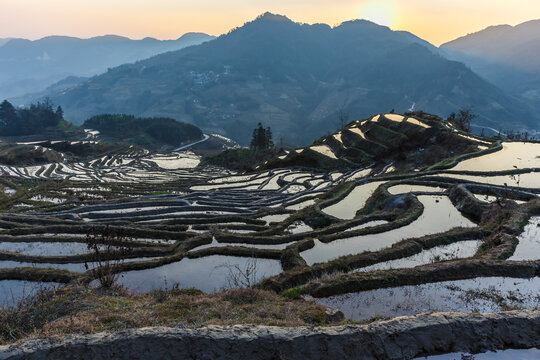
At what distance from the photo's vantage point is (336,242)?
64.3 ft

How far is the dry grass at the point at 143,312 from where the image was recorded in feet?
30.6

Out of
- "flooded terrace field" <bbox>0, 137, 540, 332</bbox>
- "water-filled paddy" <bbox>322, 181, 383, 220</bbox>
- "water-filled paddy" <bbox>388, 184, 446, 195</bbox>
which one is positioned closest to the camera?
"flooded terrace field" <bbox>0, 137, 540, 332</bbox>

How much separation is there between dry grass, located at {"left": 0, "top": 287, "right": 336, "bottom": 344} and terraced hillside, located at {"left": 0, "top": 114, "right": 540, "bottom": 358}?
129 centimetres

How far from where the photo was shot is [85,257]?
18078mm

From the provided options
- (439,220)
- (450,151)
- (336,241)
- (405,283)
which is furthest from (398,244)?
(450,151)

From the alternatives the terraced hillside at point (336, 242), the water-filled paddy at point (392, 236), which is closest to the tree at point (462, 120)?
the terraced hillside at point (336, 242)

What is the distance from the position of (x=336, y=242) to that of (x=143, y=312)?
12.9 metres

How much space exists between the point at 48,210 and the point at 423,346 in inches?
1407

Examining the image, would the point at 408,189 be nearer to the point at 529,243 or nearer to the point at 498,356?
the point at 529,243

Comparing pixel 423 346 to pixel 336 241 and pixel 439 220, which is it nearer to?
pixel 336 241

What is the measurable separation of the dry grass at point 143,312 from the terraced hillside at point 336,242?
50.9 inches

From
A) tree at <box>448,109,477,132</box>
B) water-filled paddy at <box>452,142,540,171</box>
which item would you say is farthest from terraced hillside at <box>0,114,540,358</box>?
tree at <box>448,109,477,132</box>

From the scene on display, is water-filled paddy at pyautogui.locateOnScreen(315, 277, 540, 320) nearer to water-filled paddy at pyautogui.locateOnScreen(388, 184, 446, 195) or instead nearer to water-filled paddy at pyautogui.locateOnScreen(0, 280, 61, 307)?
water-filled paddy at pyautogui.locateOnScreen(0, 280, 61, 307)

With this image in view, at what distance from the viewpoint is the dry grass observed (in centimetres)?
931
